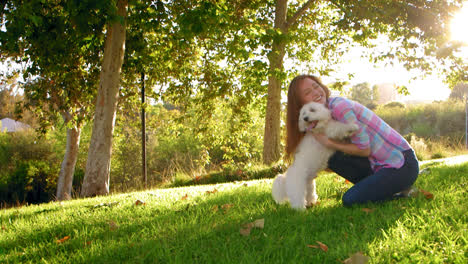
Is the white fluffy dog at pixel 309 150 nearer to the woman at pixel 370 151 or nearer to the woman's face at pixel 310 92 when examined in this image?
the woman at pixel 370 151

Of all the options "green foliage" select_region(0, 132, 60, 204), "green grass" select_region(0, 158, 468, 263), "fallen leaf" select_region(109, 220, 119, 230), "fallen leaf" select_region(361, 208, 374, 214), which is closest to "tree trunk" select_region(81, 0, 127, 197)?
"green grass" select_region(0, 158, 468, 263)

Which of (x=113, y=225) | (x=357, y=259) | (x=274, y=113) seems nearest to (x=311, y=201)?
(x=357, y=259)

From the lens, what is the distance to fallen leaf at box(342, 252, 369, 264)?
2012mm

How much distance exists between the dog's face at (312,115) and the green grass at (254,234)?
2.76 feet

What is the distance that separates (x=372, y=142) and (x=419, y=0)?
30.2ft

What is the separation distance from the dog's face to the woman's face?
0.27 m

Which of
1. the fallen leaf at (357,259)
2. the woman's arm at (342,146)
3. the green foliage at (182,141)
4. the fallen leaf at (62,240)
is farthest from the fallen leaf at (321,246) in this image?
the green foliage at (182,141)

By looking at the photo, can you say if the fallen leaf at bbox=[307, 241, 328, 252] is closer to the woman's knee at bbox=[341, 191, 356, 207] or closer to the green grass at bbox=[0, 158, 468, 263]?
the green grass at bbox=[0, 158, 468, 263]

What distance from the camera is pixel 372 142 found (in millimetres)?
3359

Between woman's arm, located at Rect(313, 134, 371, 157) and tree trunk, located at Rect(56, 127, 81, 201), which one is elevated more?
woman's arm, located at Rect(313, 134, 371, 157)

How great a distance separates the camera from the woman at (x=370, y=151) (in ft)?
10.7

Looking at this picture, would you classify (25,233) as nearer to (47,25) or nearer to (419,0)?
(47,25)

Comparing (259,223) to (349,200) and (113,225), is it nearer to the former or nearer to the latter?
(349,200)

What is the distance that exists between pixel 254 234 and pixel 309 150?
104cm
